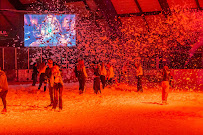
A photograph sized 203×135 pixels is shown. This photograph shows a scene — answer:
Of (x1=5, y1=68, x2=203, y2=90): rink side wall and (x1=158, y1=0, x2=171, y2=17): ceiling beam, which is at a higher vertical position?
(x1=158, y1=0, x2=171, y2=17): ceiling beam

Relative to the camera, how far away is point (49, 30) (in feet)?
86.0

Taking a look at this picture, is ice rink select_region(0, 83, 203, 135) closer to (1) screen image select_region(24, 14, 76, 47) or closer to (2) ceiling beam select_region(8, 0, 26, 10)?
(1) screen image select_region(24, 14, 76, 47)

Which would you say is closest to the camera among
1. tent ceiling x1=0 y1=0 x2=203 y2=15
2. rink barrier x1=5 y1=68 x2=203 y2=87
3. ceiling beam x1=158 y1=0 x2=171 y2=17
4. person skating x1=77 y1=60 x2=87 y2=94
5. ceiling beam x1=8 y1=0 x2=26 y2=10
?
person skating x1=77 y1=60 x2=87 y2=94

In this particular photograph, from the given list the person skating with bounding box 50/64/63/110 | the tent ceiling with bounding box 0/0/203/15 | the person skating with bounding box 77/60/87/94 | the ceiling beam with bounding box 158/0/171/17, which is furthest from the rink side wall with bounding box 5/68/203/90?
the person skating with bounding box 50/64/63/110

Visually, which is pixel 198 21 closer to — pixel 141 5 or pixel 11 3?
pixel 141 5

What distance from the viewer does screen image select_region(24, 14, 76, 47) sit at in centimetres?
2627

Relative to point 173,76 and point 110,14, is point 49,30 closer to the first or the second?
point 110,14

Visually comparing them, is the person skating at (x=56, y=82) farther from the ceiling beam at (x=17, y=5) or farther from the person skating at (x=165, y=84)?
the ceiling beam at (x=17, y=5)

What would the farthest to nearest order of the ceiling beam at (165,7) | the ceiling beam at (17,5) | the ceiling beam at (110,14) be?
the ceiling beam at (17,5) → the ceiling beam at (110,14) → the ceiling beam at (165,7)

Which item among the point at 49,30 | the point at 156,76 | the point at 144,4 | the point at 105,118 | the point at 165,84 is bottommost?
the point at 105,118

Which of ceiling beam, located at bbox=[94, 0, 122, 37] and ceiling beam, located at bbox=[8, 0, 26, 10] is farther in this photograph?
ceiling beam, located at bbox=[8, 0, 26, 10]

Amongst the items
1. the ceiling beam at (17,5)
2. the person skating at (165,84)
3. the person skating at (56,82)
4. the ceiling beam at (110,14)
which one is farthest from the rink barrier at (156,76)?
the person skating at (56,82)

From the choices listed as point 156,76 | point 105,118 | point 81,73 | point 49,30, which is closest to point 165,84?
point 105,118

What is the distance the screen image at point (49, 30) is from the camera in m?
26.3
